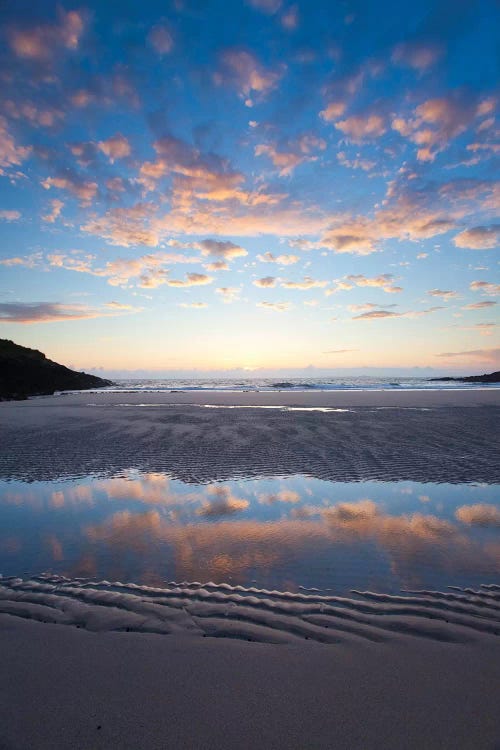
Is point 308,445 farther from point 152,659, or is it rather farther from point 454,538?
point 152,659

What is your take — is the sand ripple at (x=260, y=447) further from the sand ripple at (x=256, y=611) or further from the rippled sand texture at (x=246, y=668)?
the rippled sand texture at (x=246, y=668)

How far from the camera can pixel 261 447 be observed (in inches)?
611

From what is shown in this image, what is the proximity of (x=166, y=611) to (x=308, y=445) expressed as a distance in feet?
38.3

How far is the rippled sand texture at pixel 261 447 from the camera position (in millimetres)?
11742

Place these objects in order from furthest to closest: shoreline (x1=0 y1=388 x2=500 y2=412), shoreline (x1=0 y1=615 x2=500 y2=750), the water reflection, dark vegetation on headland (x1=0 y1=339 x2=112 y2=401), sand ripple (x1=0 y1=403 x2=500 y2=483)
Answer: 1. dark vegetation on headland (x1=0 y1=339 x2=112 y2=401)
2. shoreline (x1=0 y1=388 x2=500 y2=412)
3. sand ripple (x1=0 y1=403 x2=500 y2=483)
4. the water reflection
5. shoreline (x1=0 y1=615 x2=500 y2=750)

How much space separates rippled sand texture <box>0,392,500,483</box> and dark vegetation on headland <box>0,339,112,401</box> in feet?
103

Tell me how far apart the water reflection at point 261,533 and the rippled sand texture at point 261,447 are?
1562mm

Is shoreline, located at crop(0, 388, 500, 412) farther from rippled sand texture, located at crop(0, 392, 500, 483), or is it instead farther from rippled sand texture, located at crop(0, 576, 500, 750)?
rippled sand texture, located at crop(0, 576, 500, 750)

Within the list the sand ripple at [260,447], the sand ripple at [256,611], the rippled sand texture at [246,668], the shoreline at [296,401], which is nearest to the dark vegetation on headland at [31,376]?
the shoreline at [296,401]

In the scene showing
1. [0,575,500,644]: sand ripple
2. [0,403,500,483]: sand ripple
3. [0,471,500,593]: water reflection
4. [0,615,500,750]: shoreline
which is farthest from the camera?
[0,403,500,483]: sand ripple

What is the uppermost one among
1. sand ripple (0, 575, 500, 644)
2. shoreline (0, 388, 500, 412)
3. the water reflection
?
shoreline (0, 388, 500, 412)

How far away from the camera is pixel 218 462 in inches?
510

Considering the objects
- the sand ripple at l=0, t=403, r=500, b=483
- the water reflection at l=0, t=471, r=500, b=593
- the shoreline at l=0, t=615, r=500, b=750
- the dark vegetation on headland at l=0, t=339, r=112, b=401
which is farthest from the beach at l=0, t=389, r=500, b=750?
the dark vegetation on headland at l=0, t=339, r=112, b=401

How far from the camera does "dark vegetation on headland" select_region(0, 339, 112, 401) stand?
5372 cm
